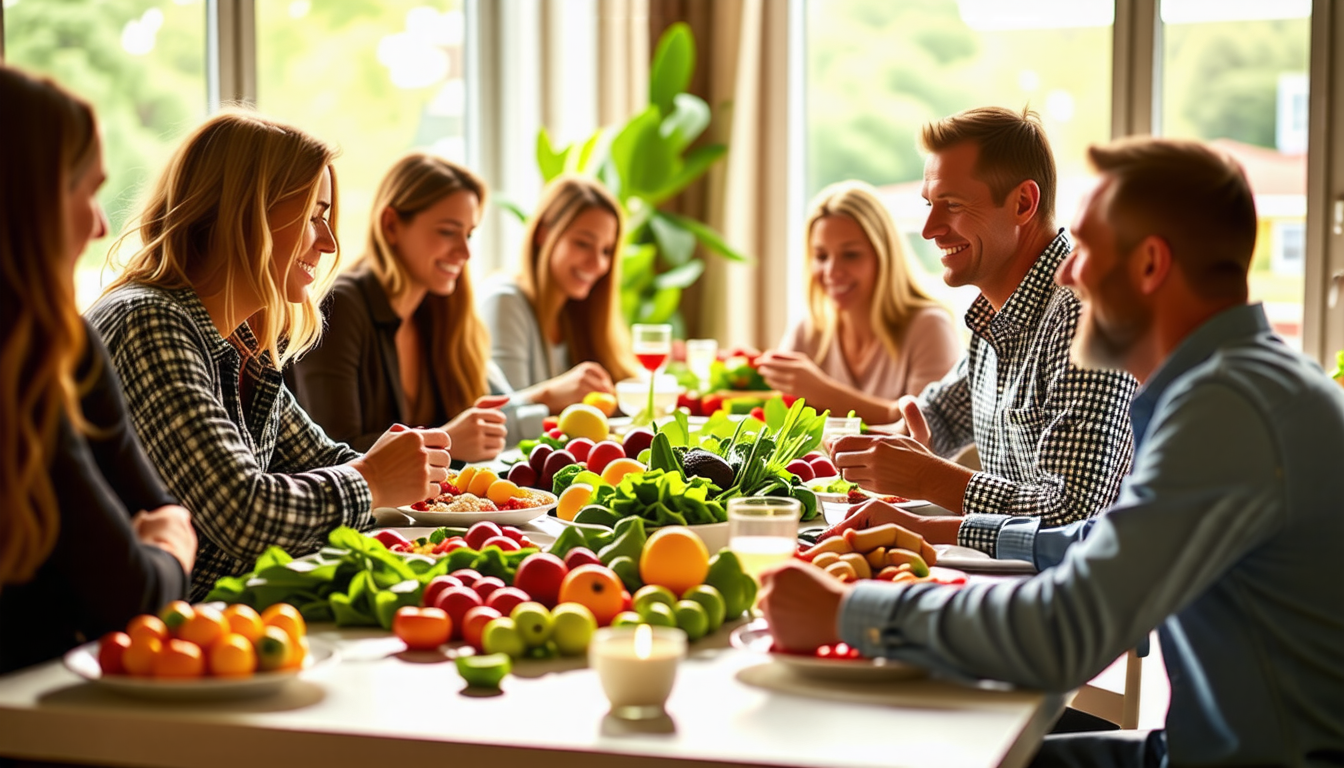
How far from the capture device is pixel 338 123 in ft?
16.6

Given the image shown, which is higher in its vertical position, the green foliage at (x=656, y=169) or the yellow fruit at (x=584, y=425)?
the green foliage at (x=656, y=169)

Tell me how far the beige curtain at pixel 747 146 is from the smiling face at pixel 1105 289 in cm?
437

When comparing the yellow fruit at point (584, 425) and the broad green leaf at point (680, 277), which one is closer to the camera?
the yellow fruit at point (584, 425)

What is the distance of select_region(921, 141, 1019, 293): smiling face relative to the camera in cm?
240

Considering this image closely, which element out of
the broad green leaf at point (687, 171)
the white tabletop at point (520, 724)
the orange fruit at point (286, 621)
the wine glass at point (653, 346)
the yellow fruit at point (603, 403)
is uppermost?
the broad green leaf at point (687, 171)

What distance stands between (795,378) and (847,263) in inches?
28.3

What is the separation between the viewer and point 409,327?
3.75m

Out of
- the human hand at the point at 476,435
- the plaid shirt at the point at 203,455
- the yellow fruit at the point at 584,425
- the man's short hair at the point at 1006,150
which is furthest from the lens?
the yellow fruit at the point at 584,425

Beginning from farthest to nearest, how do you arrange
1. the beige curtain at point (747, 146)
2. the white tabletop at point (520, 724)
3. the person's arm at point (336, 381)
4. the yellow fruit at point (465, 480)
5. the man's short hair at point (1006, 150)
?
the beige curtain at point (747, 146) → the person's arm at point (336, 381) → the man's short hair at point (1006, 150) → the yellow fruit at point (465, 480) → the white tabletop at point (520, 724)

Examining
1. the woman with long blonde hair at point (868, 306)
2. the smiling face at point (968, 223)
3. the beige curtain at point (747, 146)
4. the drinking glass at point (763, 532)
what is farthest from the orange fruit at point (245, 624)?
the beige curtain at point (747, 146)

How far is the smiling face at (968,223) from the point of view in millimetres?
2404

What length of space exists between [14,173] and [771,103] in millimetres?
4813

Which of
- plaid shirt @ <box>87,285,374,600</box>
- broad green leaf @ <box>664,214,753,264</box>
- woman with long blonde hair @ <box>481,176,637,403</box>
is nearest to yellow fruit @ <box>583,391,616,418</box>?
woman with long blonde hair @ <box>481,176,637,403</box>

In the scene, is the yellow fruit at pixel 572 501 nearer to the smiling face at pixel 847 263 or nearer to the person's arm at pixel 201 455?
the person's arm at pixel 201 455
